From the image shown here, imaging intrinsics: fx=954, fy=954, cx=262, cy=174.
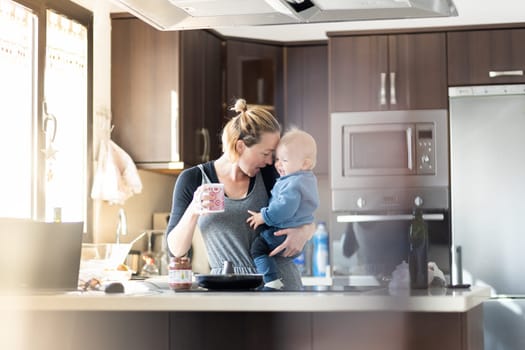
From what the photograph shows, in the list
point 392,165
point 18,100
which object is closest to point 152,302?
point 18,100

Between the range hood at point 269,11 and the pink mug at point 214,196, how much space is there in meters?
0.59

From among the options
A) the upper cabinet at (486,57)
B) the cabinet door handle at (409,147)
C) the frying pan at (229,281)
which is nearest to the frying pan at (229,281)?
the frying pan at (229,281)

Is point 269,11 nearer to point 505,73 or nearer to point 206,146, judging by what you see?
point 206,146

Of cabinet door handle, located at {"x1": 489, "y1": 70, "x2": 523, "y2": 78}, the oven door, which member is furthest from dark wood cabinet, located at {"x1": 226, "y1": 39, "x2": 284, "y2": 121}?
cabinet door handle, located at {"x1": 489, "y1": 70, "x2": 523, "y2": 78}

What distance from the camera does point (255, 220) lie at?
2.78 metres

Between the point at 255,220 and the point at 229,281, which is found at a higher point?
the point at 255,220

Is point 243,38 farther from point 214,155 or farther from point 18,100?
point 18,100

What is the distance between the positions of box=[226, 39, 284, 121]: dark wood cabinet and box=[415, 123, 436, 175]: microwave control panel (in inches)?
31.0

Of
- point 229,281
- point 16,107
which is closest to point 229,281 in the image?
point 229,281

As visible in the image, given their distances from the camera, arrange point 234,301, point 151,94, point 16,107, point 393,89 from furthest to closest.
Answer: point 393,89, point 151,94, point 16,107, point 234,301

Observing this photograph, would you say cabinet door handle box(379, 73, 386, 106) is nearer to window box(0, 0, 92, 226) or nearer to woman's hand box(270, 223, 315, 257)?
window box(0, 0, 92, 226)

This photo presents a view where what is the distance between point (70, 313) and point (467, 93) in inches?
111

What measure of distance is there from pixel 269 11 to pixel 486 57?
2038 mm

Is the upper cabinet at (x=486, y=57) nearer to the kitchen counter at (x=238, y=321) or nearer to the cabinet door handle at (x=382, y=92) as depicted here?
the cabinet door handle at (x=382, y=92)
